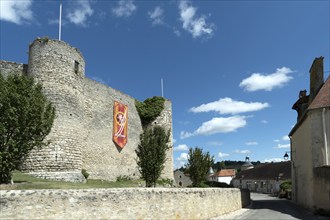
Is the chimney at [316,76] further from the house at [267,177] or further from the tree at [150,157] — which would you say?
the house at [267,177]

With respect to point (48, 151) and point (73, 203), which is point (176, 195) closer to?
point (73, 203)

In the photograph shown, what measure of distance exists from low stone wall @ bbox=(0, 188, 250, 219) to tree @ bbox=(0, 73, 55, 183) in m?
4.07

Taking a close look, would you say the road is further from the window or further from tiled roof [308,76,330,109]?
the window

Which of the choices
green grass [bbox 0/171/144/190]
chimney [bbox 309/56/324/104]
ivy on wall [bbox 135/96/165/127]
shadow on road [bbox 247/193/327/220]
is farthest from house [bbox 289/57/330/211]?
ivy on wall [bbox 135/96/165/127]

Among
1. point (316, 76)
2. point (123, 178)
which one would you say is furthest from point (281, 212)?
point (123, 178)

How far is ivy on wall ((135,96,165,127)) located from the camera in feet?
102

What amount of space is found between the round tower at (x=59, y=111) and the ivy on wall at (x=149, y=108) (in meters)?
10.8

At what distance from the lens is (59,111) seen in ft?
62.8

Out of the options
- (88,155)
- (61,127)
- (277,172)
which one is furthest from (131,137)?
(277,172)

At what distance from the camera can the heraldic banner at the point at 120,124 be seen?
86.8 feet

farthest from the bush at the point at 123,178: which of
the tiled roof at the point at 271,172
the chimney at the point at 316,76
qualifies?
the tiled roof at the point at 271,172

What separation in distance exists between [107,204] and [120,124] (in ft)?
55.1

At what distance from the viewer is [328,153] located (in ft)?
62.2

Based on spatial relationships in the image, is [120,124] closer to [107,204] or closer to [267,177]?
[107,204]
